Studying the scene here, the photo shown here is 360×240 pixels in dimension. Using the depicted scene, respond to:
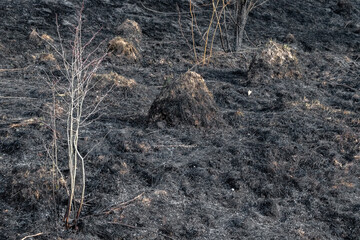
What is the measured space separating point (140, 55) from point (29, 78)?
179 centimetres

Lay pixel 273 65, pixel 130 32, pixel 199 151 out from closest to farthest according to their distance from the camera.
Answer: pixel 199 151 → pixel 273 65 → pixel 130 32

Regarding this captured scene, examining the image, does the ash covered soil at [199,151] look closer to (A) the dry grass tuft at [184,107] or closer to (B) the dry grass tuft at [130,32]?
(A) the dry grass tuft at [184,107]

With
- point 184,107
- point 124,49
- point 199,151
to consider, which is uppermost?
point 184,107

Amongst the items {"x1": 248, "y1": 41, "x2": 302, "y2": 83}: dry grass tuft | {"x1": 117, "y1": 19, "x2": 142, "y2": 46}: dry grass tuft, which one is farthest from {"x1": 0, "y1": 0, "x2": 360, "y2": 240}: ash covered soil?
{"x1": 117, "y1": 19, "x2": 142, "y2": 46}: dry grass tuft

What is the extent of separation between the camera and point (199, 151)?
169 inches

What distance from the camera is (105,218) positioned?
10.6 feet

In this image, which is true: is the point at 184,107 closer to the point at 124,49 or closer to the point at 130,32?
the point at 124,49

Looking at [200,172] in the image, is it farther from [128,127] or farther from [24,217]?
[24,217]

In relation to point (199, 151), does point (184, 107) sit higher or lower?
higher

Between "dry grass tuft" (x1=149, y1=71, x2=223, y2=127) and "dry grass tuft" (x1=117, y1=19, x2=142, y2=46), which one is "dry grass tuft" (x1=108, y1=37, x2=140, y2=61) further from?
"dry grass tuft" (x1=149, y1=71, x2=223, y2=127)

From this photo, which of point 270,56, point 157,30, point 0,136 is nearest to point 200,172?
point 0,136

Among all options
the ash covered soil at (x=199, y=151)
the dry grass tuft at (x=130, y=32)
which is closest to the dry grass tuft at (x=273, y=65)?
the ash covered soil at (x=199, y=151)

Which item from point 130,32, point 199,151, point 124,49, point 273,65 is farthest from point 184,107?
point 130,32

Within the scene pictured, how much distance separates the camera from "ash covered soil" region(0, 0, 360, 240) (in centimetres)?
329
